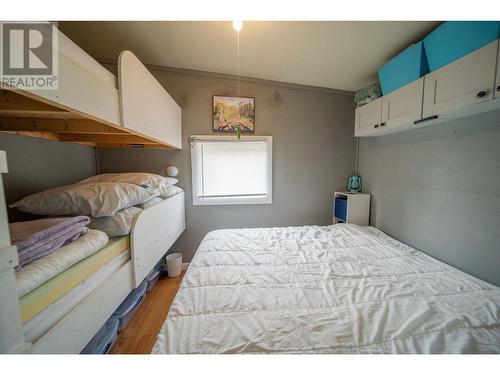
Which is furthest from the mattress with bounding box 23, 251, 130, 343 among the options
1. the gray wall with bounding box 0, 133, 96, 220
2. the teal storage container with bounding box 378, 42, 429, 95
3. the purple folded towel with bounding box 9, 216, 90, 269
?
the teal storage container with bounding box 378, 42, 429, 95

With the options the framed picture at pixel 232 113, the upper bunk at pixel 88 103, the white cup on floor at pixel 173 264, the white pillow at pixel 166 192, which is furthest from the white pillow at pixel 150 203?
the framed picture at pixel 232 113

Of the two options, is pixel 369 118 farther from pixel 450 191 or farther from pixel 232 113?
pixel 232 113

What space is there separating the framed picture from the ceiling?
1.01 feet

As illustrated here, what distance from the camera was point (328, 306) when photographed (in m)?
0.83

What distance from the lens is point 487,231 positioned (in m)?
1.13

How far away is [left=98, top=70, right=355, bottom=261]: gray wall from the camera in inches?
86.5

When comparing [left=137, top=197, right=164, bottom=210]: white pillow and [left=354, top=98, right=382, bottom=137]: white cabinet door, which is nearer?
[left=137, top=197, right=164, bottom=210]: white pillow

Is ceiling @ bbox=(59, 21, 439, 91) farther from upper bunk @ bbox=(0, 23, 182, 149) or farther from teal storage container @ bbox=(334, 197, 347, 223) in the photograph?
teal storage container @ bbox=(334, 197, 347, 223)

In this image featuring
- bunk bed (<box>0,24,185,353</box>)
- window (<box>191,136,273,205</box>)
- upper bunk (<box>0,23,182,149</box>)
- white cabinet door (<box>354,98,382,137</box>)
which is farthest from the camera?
window (<box>191,136,273,205</box>)

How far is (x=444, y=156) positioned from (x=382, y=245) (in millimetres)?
833

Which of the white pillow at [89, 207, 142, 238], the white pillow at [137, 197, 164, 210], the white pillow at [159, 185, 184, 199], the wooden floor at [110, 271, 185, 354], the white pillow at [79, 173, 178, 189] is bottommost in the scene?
the wooden floor at [110, 271, 185, 354]

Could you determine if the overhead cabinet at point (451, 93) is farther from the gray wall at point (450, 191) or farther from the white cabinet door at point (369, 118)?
the gray wall at point (450, 191)

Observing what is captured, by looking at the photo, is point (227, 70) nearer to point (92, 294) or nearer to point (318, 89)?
point (318, 89)
